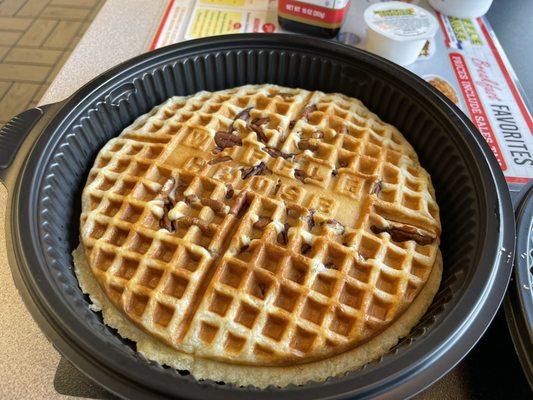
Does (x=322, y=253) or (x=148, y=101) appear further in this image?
(x=148, y=101)

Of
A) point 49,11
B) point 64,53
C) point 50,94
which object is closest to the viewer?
point 50,94

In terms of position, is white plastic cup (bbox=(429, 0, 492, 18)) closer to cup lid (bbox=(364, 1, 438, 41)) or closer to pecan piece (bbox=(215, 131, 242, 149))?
cup lid (bbox=(364, 1, 438, 41))

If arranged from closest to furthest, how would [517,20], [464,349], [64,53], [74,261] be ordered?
[464,349] → [74,261] → [517,20] → [64,53]

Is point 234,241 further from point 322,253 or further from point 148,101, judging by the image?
point 148,101

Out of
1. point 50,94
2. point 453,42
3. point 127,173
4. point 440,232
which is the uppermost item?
point 453,42

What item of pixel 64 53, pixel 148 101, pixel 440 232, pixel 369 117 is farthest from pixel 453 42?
pixel 64 53

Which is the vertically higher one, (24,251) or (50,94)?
(24,251)

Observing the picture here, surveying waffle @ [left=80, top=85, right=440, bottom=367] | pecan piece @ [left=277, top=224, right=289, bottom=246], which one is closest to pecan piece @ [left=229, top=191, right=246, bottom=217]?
waffle @ [left=80, top=85, right=440, bottom=367]

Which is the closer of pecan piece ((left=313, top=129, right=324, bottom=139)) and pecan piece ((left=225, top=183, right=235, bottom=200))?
pecan piece ((left=225, top=183, right=235, bottom=200))
